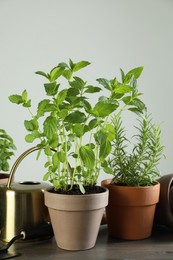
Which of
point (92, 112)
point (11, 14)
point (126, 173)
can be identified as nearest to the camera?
point (92, 112)

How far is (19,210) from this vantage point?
0.90 meters

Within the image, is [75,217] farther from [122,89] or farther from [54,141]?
[122,89]

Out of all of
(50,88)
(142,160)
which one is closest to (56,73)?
(50,88)

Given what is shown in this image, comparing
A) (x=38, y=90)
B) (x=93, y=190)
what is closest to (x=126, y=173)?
(x=93, y=190)

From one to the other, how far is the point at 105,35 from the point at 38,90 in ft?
1.26

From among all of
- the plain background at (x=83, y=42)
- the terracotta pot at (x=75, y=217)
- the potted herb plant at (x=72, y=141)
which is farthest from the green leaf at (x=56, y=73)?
the plain background at (x=83, y=42)

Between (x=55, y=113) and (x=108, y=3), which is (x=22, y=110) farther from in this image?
(x=55, y=113)

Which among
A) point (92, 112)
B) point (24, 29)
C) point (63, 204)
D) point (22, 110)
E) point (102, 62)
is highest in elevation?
point (24, 29)

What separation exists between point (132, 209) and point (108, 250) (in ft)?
0.34

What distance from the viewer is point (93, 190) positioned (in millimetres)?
893

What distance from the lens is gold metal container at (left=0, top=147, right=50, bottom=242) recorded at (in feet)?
2.95

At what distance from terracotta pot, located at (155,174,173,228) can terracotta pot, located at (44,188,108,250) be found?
17 centimetres

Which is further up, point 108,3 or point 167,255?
point 108,3

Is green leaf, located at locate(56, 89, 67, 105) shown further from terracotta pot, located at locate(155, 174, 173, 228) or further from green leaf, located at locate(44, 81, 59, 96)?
terracotta pot, located at locate(155, 174, 173, 228)
